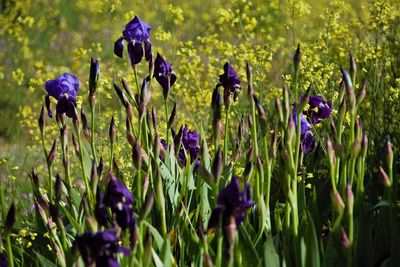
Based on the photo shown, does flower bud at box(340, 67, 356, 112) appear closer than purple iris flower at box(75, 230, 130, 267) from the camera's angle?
No

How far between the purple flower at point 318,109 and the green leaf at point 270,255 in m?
0.82

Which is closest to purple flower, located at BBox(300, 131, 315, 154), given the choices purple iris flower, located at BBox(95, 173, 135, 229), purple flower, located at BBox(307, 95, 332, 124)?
purple flower, located at BBox(307, 95, 332, 124)

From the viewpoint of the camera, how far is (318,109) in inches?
112

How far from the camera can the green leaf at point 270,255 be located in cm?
212

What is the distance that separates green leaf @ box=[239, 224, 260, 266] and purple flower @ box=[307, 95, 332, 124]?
768 millimetres

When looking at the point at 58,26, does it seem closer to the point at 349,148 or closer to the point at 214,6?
the point at 214,6

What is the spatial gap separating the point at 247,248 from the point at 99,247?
67 centimetres

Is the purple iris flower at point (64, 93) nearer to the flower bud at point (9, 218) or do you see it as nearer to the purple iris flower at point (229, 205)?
the flower bud at point (9, 218)

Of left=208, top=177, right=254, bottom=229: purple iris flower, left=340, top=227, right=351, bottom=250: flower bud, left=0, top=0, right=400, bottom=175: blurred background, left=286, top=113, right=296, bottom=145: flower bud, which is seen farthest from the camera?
left=0, top=0, right=400, bottom=175: blurred background

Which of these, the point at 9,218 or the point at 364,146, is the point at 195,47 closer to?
the point at 364,146

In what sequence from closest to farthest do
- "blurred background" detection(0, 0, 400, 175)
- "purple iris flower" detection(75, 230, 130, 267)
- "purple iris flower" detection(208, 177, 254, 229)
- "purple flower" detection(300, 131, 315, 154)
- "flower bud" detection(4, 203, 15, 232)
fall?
"purple iris flower" detection(75, 230, 130, 267), "purple iris flower" detection(208, 177, 254, 229), "flower bud" detection(4, 203, 15, 232), "purple flower" detection(300, 131, 315, 154), "blurred background" detection(0, 0, 400, 175)

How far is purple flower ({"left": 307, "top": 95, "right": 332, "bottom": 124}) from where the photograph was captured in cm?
281

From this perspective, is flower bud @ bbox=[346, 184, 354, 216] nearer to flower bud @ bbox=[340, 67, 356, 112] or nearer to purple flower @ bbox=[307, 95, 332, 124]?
flower bud @ bbox=[340, 67, 356, 112]

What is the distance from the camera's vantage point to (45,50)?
23.8ft
